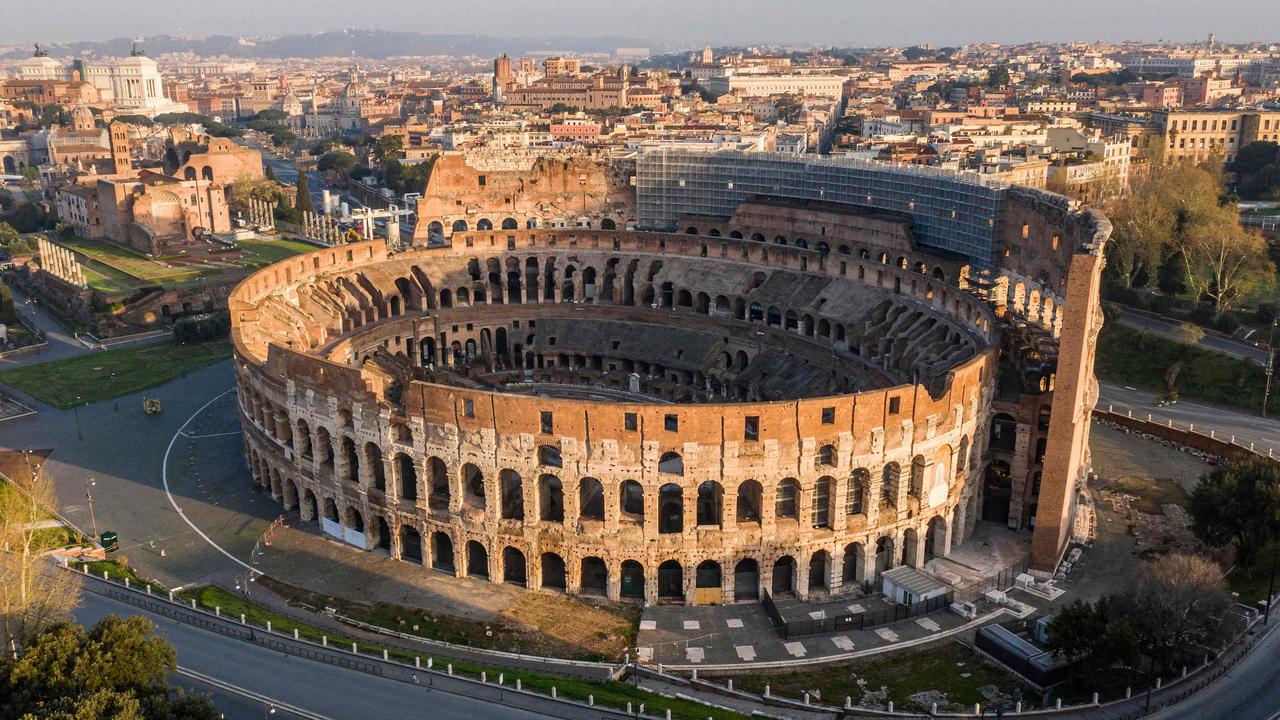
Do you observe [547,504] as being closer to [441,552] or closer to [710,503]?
[441,552]

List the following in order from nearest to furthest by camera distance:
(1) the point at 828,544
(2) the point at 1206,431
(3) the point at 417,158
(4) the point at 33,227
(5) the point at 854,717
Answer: (5) the point at 854,717, (1) the point at 828,544, (2) the point at 1206,431, (4) the point at 33,227, (3) the point at 417,158

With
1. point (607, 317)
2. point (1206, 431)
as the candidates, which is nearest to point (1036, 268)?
point (1206, 431)

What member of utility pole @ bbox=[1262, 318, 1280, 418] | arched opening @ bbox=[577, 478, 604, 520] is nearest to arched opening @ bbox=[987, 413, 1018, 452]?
arched opening @ bbox=[577, 478, 604, 520]

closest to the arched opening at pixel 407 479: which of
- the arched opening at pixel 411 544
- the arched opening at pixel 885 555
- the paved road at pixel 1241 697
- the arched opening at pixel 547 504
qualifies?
the arched opening at pixel 411 544

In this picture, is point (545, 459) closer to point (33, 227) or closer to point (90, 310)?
point (90, 310)

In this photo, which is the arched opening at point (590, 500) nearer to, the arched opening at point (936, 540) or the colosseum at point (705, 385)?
the colosseum at point (705, 385)

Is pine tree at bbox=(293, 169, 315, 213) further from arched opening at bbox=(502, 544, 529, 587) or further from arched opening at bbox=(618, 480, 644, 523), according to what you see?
arched opening at bbox=(502, 544, 529, 587)

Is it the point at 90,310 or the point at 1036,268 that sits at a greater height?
the point at 1036,268

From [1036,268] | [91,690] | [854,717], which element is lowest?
[854,717]
